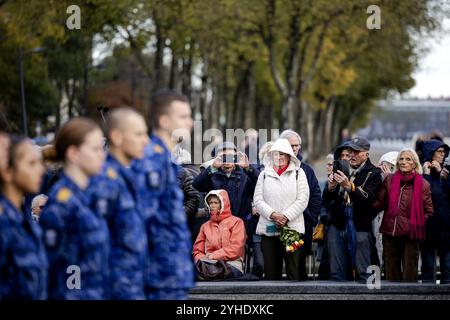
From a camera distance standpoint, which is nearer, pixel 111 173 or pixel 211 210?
pixel 111 173

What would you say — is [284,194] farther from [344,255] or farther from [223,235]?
[344,255]

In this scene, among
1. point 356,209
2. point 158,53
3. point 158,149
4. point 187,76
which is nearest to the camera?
point 158,149

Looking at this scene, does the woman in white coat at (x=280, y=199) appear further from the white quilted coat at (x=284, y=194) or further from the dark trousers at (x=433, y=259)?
the dark trousers at (x=433, y=259)

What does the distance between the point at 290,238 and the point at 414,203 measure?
1.43m

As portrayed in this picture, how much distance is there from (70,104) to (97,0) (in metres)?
17.7

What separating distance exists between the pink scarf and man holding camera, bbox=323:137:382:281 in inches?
8.3

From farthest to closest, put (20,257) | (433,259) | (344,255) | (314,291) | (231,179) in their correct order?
(231,179) < (433,259) < (344,255) < (314,291) < (20,257)

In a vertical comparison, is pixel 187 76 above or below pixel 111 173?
above

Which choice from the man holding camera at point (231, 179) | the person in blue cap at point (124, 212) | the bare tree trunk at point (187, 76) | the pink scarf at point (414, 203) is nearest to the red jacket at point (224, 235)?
the man holding camera at point (231, 179)

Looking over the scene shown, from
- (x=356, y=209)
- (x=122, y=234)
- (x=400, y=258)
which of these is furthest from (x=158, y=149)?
(x=400, y=258)

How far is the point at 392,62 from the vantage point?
175 feet

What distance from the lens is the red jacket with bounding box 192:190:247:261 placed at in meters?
14.9

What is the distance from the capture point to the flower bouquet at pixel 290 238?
14.9 meters

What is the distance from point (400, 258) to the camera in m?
15.5
